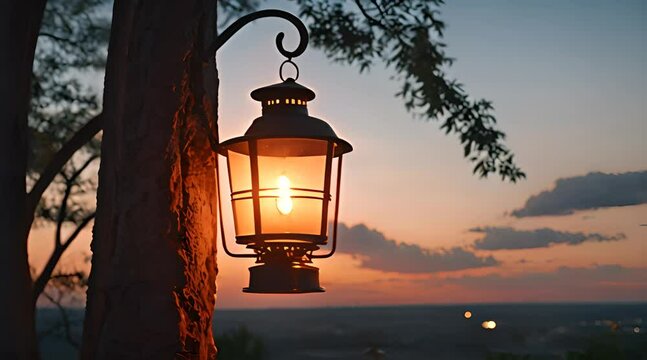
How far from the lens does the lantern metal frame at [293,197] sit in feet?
13.5

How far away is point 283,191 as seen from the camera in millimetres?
4125

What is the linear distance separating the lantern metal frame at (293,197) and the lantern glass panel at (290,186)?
0.7 inches

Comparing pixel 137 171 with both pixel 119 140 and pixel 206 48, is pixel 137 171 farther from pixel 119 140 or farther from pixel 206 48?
pixel 206 48

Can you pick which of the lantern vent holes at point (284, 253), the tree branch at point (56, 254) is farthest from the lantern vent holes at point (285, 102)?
the tree branch at point (56, 254)

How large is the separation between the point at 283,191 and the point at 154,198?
650 mm

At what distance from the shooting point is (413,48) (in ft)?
24.7

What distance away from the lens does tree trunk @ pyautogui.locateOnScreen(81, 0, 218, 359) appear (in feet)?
12.2

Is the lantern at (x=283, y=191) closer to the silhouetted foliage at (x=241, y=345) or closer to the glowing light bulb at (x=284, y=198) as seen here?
the glowing light bulb at (x=284, y=198)

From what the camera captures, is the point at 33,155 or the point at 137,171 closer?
the point at 137,171

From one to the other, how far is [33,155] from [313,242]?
656 centimetres

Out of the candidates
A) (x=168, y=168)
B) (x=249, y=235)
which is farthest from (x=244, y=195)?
(x=168, y=168)

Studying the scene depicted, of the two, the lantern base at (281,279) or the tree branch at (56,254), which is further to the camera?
the tree branch at (56,254)

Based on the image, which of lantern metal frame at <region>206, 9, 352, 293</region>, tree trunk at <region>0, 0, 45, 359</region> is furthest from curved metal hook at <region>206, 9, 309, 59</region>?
tree trunk at <region>0, 0, 45, 359</region>

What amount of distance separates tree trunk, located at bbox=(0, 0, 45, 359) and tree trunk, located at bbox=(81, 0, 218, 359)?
0.67 meters
